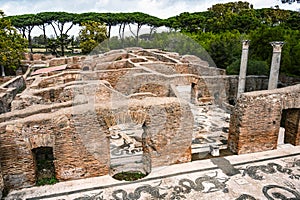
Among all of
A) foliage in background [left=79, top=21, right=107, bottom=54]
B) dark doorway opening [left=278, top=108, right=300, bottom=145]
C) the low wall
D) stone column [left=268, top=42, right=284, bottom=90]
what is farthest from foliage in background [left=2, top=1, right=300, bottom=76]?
the low wall

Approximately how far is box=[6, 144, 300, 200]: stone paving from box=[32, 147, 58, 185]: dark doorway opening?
26 centimetres

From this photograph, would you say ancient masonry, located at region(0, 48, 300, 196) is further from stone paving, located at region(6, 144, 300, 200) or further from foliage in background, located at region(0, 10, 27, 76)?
foliage in background, located at region(0, 10, 27, 76)

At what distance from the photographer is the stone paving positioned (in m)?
6.12

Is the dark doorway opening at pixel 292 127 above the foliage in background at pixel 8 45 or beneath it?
beneath

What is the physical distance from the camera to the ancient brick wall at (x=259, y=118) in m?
7.95

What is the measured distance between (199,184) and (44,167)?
4.30 meters

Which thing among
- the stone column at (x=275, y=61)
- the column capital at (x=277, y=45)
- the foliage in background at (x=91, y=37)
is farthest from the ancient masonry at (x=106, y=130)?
the foliage in background at (x=91, y=37)

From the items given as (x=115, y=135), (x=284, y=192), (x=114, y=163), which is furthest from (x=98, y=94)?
(x=284, y=192)

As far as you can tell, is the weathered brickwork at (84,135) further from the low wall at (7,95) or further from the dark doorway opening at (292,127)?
the low wall at (7,95)

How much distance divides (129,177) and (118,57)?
16920 mm

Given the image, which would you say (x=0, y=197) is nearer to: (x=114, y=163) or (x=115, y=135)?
(x=114, y=163)

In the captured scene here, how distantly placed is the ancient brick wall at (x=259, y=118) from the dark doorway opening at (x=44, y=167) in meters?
5.67

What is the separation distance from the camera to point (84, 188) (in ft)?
20.8

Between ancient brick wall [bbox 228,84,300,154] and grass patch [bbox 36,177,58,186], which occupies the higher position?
ancient brick wall [bbox 228,84,300,154]
